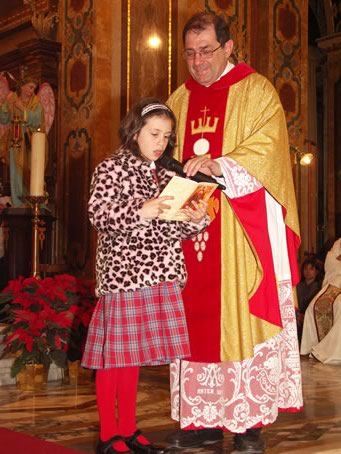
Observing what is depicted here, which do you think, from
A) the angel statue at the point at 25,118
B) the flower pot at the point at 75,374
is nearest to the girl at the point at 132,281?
the flower pot at the point at 75,374

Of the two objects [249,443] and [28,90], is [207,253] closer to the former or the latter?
[249,443]

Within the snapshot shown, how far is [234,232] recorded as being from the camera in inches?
141

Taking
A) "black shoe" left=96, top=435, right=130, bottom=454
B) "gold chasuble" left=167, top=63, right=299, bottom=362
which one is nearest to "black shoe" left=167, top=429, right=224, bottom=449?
"gold chasuble" left=167, top=63, right=299, bottom=362

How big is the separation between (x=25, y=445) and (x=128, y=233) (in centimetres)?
104

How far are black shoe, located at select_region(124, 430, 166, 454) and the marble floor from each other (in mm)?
320

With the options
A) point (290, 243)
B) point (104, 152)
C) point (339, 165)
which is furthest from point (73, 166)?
point (339, 165)

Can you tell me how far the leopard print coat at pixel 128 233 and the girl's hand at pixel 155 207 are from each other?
1.5 inches

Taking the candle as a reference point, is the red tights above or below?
below

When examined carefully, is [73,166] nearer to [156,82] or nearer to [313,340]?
[156,82]

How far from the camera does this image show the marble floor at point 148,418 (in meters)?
3.63

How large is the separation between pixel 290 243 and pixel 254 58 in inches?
218

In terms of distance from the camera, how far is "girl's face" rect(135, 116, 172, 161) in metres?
3.13

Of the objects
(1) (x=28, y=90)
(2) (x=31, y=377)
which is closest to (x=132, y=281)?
(2) (x=31, y=377)

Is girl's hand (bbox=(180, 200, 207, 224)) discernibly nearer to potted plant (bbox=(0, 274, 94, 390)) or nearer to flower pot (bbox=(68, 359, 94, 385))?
potted plant (bbox=(0, 274, 94, 390))
